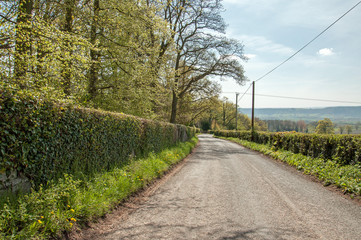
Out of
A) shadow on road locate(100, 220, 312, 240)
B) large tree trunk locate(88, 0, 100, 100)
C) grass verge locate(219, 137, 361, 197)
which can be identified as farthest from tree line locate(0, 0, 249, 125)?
grass verge locate(219, 137, 361, 197)

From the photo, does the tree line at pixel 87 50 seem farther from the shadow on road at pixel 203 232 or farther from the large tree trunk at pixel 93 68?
the shadow on road at pixel 203 232

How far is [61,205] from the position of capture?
3850mm

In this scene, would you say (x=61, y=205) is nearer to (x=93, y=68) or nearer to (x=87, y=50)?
(x=87, y=50)

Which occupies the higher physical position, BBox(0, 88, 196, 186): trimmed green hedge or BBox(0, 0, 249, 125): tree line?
BBox(0, 0, 249, 125): tree line

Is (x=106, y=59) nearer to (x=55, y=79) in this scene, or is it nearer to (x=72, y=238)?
(x=55, y=79)

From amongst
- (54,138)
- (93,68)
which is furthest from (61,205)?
(93,68)

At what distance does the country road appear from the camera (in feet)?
12.3

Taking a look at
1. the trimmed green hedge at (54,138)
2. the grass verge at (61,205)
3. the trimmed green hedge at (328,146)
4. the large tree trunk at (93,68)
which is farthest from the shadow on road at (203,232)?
the large tree trunk at (93,68)

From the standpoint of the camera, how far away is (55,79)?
21.7 feet

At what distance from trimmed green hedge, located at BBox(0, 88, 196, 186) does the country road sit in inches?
60.8

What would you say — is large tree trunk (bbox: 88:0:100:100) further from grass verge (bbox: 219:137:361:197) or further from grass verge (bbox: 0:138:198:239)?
grass verge (bbox: 219:137:361:197)

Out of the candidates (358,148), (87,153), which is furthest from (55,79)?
(358,148)

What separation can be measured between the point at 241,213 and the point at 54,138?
3.85 m

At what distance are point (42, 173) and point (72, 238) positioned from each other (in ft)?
3.99
